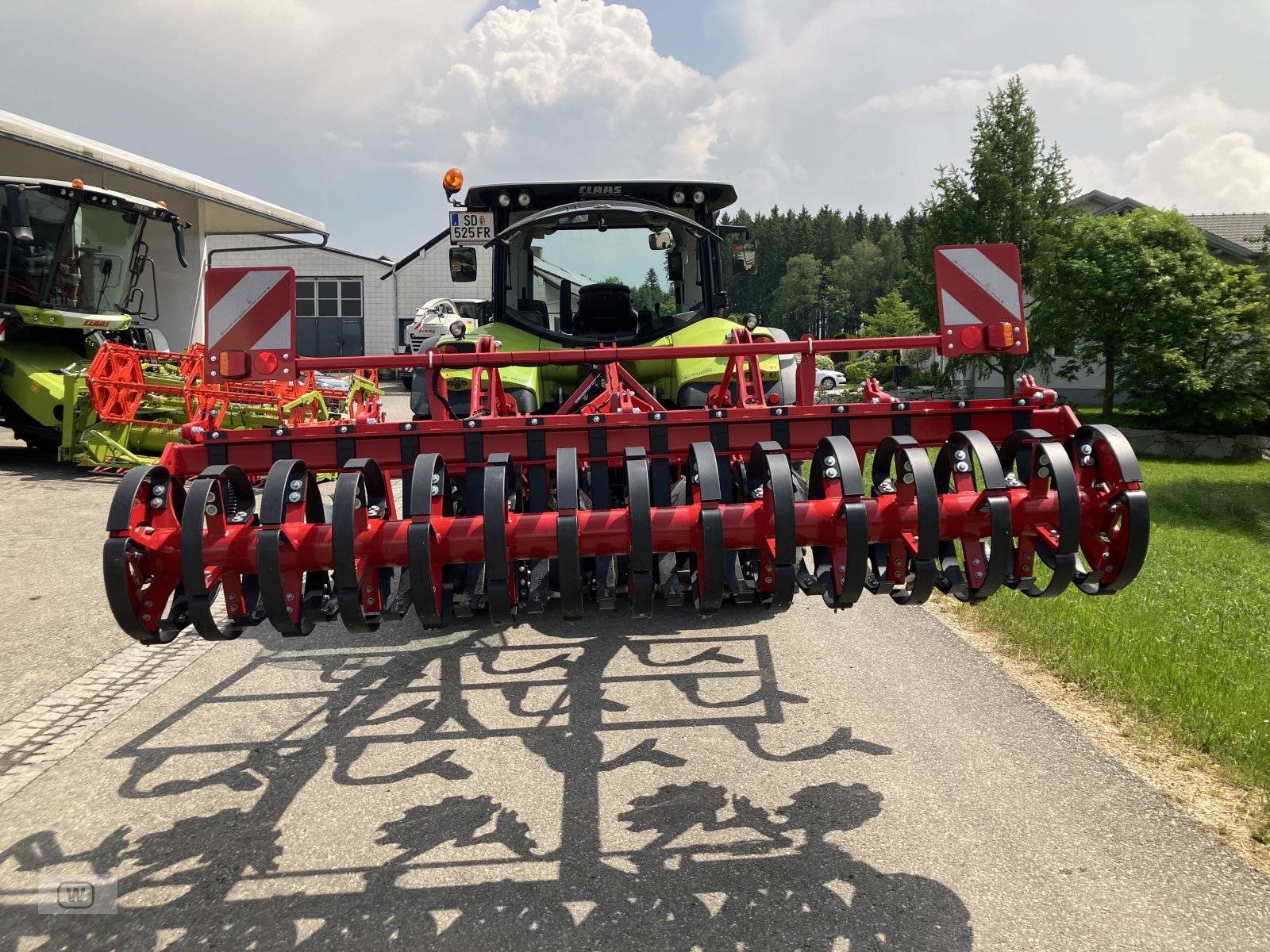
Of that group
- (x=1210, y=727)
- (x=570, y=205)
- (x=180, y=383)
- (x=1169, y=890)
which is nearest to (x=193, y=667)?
(x=570, y=205)

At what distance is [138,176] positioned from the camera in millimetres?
16422

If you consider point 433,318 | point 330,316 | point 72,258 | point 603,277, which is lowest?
point 603,277

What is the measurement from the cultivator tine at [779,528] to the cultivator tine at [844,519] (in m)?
0.14

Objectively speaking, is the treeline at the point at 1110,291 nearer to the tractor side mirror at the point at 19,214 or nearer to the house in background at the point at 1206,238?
the house in background at the point at 1206,238

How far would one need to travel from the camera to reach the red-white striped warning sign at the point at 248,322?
12.6 ft

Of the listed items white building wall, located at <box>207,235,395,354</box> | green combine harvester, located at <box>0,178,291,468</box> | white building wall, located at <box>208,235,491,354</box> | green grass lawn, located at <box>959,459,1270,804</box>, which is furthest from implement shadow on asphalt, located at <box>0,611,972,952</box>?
white building wall, located at <box>207,235,395,354</box>

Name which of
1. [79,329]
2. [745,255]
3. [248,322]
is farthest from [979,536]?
[79,329]

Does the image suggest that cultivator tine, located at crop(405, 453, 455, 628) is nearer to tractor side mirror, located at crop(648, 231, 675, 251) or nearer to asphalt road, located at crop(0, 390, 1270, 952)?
asphalt road, located at crop(0, 390, 1270, 952)

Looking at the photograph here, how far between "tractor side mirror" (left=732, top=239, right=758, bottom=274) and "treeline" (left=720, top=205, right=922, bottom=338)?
65.8 metres

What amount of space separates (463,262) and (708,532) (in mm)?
4128

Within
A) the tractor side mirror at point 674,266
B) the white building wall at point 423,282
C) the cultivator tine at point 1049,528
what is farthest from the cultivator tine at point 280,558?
the white building wall at point 423,282

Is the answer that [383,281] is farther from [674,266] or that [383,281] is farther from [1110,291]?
[674,266]

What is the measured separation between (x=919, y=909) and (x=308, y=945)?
1.79 m

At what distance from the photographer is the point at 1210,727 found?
3.69 meters
